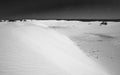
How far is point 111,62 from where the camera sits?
23.4 feet

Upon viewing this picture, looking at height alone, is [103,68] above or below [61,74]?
below

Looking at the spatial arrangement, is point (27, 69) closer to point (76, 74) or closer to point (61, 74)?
point (61, 74)

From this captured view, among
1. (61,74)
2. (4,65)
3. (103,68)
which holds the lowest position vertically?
(103,68)

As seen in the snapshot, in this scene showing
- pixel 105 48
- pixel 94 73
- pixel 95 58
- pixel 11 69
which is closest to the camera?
pixel 11 69

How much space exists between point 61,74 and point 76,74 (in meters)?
0.67

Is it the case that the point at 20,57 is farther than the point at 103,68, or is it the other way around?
the point at 103,68

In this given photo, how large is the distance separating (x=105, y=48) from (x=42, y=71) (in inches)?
244

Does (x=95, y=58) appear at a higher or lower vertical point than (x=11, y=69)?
lower

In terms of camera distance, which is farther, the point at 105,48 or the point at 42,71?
the point at 105,48

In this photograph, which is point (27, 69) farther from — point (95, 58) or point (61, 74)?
point (95, 58)

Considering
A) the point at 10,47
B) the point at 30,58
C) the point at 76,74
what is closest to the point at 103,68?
the point at 76,74

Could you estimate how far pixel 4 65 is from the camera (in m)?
4.26

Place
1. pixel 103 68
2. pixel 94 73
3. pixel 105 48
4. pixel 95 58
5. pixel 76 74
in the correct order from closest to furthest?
pixel 76 74
pixel 94 73
pixel 103 68
pixel 95 58
pixel 105 48

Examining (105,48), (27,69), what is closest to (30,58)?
(27,69)
